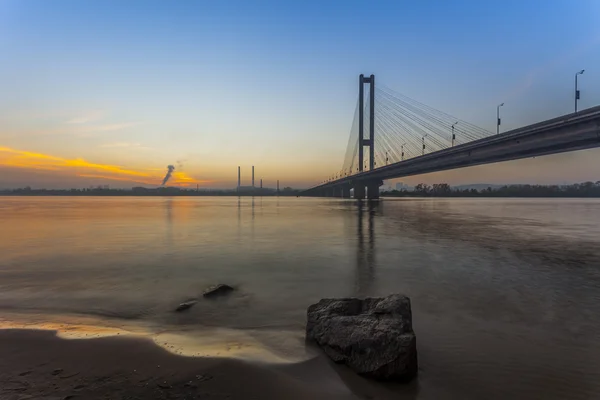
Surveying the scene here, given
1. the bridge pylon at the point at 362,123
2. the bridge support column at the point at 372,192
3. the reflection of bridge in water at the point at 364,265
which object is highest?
the bridge pylon at the point at 362,123

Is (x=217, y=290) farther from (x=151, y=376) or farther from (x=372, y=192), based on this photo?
(x=372, y=192)

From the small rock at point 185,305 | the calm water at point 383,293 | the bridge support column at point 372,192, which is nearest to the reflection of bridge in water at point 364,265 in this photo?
the calm water at point 383,293

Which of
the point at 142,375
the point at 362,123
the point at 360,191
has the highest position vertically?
the point at 362,123

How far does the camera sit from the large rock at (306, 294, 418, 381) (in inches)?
175

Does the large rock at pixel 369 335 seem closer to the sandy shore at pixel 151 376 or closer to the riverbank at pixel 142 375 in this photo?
the sandy shore at pixel 151 376

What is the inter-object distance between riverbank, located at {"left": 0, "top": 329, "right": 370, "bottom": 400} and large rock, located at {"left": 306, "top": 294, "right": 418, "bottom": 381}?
365 mm

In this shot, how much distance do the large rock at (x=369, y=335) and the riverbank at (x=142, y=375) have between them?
36 cm

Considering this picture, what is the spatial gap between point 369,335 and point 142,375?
9.86 feet

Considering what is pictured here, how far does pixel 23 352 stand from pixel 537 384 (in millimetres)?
7157

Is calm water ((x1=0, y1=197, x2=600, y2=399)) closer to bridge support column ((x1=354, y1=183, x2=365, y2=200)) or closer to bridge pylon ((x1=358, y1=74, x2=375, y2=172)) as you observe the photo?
bridge pylon ((x1=358, y1=74, x2=375, y2=172))

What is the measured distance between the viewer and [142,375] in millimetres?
4406

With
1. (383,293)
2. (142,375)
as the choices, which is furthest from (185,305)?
(383,293)

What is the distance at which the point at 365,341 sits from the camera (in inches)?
185

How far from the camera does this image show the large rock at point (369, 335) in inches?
175
